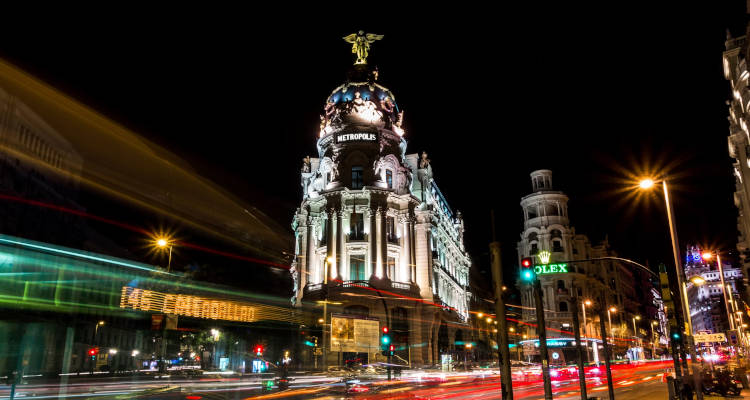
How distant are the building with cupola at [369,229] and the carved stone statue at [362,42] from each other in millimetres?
386

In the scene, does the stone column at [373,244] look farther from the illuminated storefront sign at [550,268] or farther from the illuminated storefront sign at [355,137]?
the illuminated storefront sign at [550,268]

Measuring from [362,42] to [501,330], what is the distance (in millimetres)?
51931

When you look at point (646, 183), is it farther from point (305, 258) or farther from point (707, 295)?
point (707, 295)

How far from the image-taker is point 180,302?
31.9 meters

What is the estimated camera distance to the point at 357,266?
168 ft

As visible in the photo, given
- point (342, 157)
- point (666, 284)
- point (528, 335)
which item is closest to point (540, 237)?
point (528, 335)

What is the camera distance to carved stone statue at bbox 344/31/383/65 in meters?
59.7

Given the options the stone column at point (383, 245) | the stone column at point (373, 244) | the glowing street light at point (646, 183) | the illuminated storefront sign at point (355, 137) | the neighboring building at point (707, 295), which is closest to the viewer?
the glowing street light at point (646, 183)

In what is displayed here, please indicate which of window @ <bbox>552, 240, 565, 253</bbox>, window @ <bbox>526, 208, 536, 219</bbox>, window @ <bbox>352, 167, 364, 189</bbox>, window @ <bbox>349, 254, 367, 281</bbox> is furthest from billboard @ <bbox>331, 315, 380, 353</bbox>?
window @ <bbox>526, 208, 536, 219</bbox>

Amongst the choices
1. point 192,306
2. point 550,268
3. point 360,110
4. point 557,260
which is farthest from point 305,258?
point 557,260

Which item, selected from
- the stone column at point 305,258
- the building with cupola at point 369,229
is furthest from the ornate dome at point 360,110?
the stone column at point 305,258

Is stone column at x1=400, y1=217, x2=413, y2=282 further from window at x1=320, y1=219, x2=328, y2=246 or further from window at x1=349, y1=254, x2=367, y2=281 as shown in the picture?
window at x1=320, y1=219, x2=328, y2=246

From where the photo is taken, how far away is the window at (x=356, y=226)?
51.3 m

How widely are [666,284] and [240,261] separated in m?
53.5
